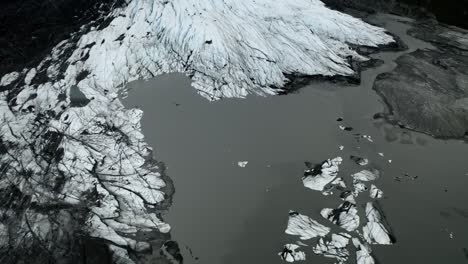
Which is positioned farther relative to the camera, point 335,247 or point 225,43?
point 225,43

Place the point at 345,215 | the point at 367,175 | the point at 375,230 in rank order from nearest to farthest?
the point at 375,230 → the point at 345,215 → the point at 367,175

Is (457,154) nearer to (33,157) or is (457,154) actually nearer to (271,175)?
(271,175)

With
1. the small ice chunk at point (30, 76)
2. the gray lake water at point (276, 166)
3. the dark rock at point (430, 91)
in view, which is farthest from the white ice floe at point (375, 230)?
the small ice chunk at point (30, 76)

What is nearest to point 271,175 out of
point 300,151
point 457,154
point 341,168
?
point 300,151

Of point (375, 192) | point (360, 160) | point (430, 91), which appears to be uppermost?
point (430, 91)

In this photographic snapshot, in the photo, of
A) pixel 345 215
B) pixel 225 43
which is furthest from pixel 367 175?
pixel 225 43

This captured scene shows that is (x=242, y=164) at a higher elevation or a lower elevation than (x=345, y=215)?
higher

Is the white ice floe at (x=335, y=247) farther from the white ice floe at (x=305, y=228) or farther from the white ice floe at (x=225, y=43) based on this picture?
the white ice floe at (x=225, y=43)

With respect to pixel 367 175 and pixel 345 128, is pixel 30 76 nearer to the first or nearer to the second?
pixel 345 128
